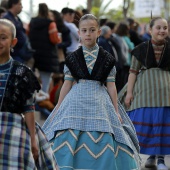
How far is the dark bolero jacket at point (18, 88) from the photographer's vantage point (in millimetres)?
4686

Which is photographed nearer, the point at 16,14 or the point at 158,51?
the point at 158,51

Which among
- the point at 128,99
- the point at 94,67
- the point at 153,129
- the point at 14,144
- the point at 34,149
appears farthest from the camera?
the point at 128,99

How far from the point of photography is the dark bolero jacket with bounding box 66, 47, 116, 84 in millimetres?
6305

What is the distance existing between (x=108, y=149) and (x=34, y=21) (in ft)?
19.1

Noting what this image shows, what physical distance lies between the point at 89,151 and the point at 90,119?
0.28 metres

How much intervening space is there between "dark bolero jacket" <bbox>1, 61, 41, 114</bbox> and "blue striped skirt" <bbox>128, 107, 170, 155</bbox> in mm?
3035

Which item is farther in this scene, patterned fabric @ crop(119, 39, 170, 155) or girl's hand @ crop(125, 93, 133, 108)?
girl's hand @ crop(125, 93, 133, 108)

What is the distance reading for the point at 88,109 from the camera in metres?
6.10

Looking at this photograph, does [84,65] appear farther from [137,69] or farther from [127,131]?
[137,69]

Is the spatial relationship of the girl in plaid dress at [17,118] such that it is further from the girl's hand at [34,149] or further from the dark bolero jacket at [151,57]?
the dark bolero jacket at [151,57]

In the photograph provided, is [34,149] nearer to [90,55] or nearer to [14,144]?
[14,144]

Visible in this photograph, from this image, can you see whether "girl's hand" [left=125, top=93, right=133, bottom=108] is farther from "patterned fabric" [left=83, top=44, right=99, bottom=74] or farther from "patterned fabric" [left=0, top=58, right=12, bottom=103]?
"patterned fabric" [left=0, top=58, right=12, bottom=103]

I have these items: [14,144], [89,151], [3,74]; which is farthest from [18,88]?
[89,151]

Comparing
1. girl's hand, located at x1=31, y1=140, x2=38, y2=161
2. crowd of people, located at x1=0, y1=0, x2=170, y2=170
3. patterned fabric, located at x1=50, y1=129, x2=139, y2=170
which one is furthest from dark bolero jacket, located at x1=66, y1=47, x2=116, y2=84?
girl's hand, located at x1=31, y1=140, x2=38, y2=161
